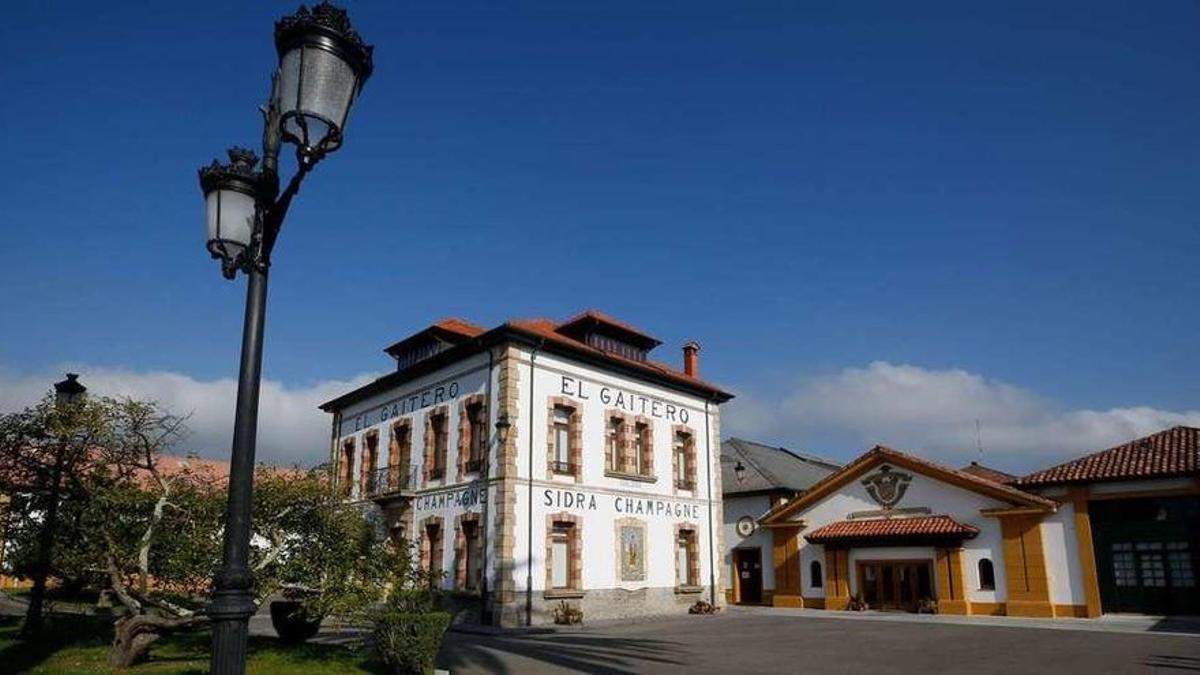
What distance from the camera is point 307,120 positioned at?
12.7 ft

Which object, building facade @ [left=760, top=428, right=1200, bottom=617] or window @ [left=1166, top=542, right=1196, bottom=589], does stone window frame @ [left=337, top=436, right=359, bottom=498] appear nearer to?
building facade @ [left=760, top=428, right=1200, bottom=617]

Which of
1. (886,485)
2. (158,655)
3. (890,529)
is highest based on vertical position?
(886,485)

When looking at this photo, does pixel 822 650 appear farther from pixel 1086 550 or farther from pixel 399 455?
pixel 399 455

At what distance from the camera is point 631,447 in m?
24.4

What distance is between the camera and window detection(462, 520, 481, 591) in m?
21.0

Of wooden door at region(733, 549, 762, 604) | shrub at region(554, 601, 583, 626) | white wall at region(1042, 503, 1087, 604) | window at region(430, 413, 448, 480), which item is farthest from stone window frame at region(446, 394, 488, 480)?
white wall at region(1042, 503, 1087, 604)

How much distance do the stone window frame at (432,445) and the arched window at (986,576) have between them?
54.5 ft

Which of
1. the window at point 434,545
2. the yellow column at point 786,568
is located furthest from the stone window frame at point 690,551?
the window at point 434,545

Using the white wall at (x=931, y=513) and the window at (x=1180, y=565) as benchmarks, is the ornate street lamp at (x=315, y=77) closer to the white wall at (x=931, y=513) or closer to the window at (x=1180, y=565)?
the white wall at (x=931, y=513)

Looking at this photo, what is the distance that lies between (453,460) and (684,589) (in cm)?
848

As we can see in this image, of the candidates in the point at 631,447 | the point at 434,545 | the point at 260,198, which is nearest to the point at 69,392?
the point at 260,198

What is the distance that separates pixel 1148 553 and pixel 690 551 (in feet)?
42.5

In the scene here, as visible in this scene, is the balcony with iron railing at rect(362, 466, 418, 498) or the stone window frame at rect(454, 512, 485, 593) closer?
the stone window frame at rect(454, 512, 485, 593)

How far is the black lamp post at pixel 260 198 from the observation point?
3727mm
